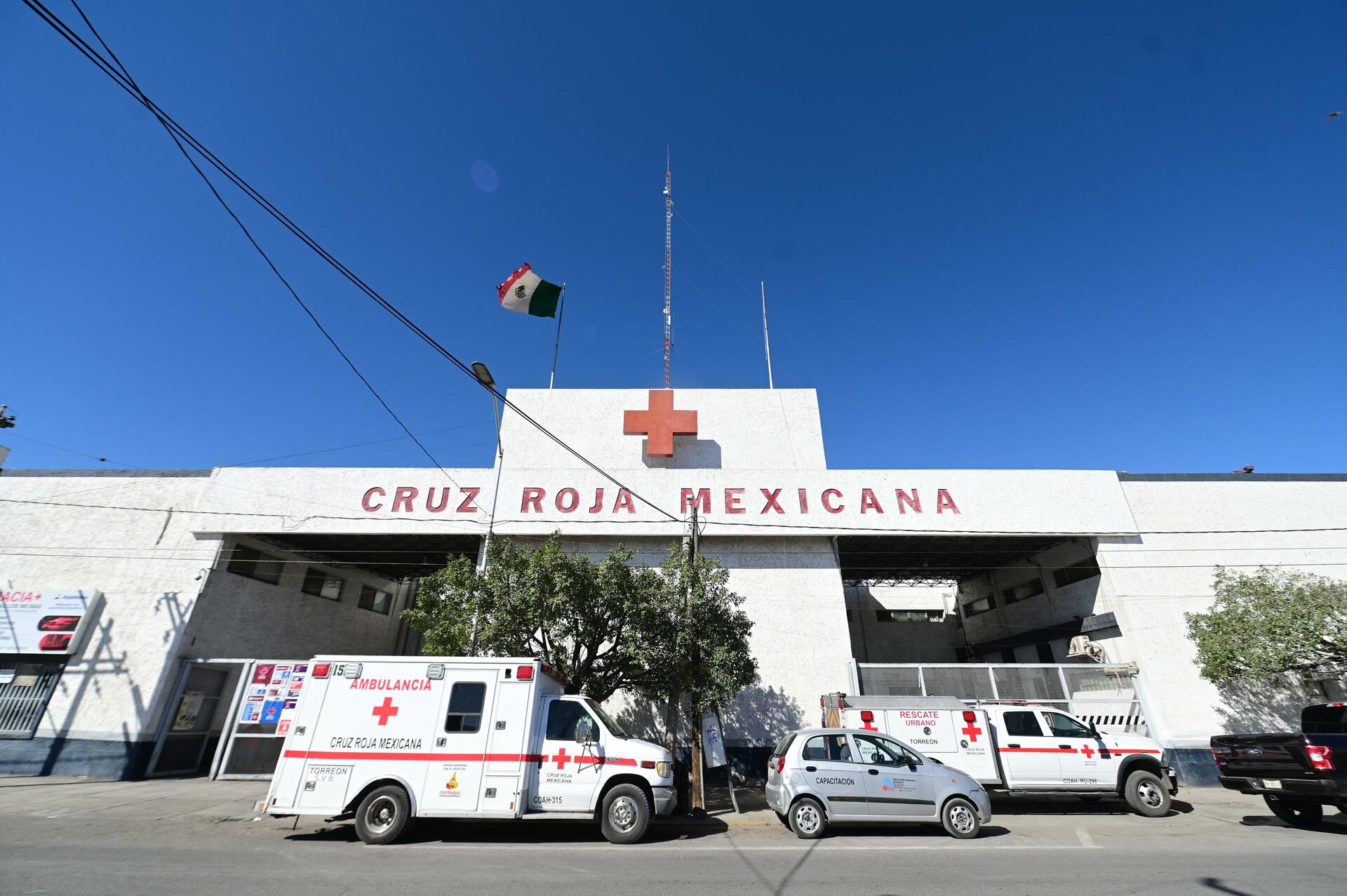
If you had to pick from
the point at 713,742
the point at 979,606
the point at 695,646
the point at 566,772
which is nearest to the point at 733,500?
the point at 695,646

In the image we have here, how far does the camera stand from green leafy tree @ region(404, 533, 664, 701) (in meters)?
11.7

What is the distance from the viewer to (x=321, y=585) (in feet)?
69.6

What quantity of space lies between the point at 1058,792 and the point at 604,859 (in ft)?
29.6

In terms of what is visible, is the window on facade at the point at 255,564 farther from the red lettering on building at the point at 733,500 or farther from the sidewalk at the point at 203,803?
the red lettering on building at the point at 733,500

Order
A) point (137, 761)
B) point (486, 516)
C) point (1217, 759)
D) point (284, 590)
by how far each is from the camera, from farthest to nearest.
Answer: point (284, 590) → point (486, 516) → point (137, 761) → point (1217, 759)

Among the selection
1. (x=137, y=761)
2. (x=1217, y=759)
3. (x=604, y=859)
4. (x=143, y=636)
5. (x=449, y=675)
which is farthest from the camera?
(x=143, y=636)

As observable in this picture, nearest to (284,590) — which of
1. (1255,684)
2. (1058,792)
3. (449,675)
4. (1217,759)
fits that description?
(449,675)

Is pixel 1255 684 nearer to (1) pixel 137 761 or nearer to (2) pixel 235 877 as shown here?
(2) pixel 235 877

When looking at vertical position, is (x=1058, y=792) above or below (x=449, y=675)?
below

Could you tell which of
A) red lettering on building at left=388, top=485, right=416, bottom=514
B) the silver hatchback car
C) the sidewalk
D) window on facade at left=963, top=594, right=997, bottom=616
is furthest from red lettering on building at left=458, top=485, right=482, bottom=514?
window on facade at left=963, top=594, right=997, bottom=616

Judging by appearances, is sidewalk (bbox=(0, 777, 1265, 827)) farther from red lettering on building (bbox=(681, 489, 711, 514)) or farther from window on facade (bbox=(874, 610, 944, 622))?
window on facade (bbox=(874, 610, 944, 622))

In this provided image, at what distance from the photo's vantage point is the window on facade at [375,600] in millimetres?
23719

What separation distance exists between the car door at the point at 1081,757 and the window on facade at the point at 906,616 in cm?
1579

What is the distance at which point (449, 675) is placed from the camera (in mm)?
8883
